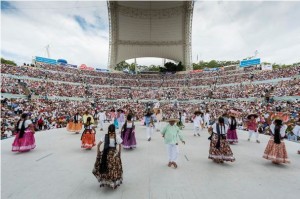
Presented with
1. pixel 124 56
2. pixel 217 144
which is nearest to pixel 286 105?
pixel 217 144

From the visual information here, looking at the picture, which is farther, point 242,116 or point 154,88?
point 154,88

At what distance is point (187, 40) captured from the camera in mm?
50938

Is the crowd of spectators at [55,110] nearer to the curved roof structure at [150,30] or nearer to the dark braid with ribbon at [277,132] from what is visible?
the dark braid with ribbon at [277,132]

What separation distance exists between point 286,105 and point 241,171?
20055 mm

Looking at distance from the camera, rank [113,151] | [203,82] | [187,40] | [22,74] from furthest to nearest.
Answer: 1. [187,40]
2. [203,82]
3. [22,74]
4. [113,151]

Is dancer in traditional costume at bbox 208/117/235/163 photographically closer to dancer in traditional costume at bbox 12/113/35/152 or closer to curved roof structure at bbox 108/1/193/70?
dancer in traditional costume at bbox 12/113/35/152

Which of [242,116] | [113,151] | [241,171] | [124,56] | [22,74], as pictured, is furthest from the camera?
[124,56]

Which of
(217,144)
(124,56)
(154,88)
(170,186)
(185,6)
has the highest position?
(185,6)

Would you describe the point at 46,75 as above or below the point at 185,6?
below

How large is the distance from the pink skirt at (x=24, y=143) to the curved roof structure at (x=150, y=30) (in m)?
41.1

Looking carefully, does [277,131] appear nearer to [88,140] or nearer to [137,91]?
[88,140]

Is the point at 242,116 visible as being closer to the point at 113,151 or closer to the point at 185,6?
the point at 113,151

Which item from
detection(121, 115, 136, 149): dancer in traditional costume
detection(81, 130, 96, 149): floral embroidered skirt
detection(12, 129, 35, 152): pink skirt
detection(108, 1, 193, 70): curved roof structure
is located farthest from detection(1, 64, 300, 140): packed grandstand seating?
detection(121, 115, 136, 149): dancer in traditional costume

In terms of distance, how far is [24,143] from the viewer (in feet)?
26.3
